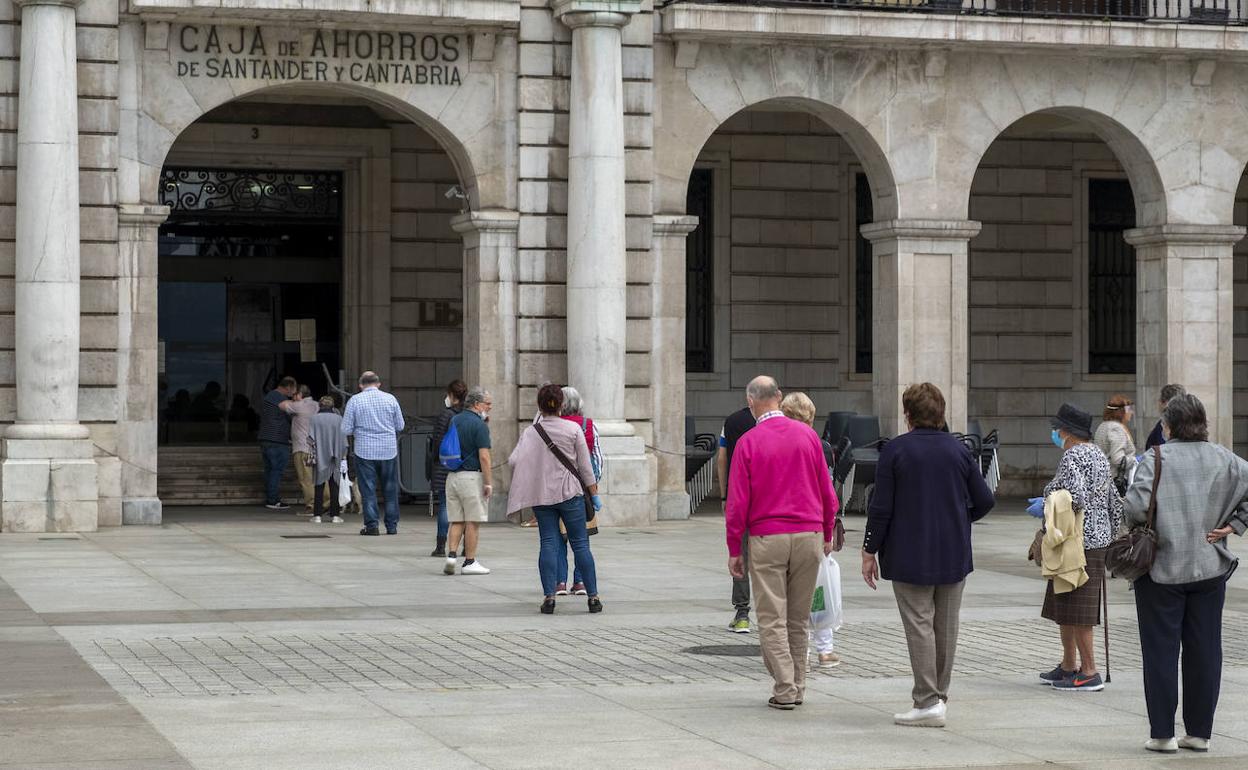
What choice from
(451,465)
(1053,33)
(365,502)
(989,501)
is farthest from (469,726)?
(1053,33)

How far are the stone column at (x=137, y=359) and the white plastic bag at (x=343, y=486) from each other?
6.36 ft

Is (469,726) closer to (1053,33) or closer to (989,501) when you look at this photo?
(989,501)

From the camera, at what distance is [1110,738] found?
31.3 feet

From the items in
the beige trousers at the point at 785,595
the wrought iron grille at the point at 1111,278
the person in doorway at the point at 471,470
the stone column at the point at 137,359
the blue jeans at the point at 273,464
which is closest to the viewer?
the beige trousers at the point at 785,595

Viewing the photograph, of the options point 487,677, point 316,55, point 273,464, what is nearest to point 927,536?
point 487,677

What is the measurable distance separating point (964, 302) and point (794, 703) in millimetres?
14535

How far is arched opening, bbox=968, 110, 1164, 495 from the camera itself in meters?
28.7

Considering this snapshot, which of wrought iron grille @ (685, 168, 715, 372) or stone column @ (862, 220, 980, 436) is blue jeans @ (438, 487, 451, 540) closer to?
stone column @ (862, 220, 980, 436)

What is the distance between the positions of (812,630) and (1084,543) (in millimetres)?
1584

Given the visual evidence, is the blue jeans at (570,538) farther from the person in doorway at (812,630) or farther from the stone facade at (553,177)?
the stone facade at (553,177)

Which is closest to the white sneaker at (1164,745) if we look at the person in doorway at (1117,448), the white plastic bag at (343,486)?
the person in doorway at (1117,448)

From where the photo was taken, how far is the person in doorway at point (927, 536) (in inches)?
384

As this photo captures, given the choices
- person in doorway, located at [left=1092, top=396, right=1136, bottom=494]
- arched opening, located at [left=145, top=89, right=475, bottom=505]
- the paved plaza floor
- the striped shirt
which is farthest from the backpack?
arched opening, located at [left=145, top=89, right=475, bottom=505]

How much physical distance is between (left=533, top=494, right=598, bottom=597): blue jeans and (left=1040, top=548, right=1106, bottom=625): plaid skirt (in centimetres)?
393
